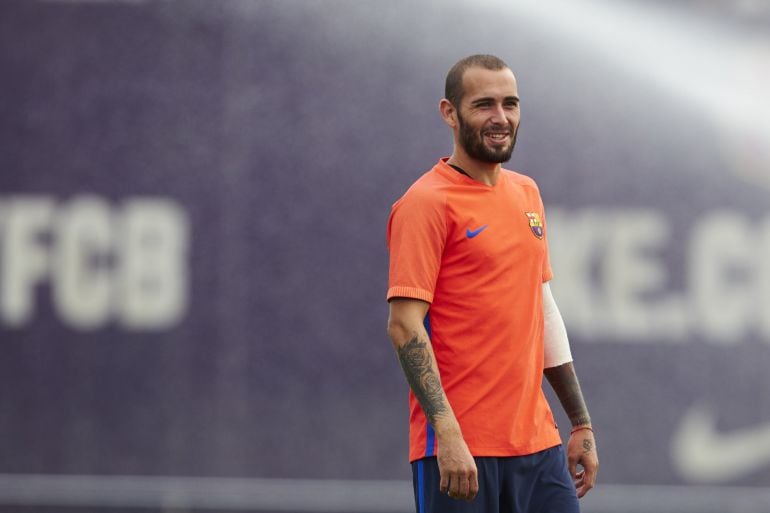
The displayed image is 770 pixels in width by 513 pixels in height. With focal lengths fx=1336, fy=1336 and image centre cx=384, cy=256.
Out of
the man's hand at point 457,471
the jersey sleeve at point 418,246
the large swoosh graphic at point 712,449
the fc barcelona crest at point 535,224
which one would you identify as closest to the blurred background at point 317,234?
the large swoosh graphic at point 712,449

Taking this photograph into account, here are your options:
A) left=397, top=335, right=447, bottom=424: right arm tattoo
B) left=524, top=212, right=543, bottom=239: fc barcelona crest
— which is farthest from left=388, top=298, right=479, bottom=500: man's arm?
left=524, top=212, right=543, bottom=239: fc barcelona crest

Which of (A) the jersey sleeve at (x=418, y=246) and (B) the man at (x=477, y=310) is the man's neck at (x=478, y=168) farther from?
(A) the jersey sleeve at (x=418, y=246)

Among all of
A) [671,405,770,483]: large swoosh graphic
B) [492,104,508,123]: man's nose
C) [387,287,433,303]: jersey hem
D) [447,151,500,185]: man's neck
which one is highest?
[492,104,508,123]: man's nose

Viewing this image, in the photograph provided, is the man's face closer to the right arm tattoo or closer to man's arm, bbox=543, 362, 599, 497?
the right arm tattoo

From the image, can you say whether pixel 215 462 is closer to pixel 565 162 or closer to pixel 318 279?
pixel 318 279

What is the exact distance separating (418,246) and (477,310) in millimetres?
205

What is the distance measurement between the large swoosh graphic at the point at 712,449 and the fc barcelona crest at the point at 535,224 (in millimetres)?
2834

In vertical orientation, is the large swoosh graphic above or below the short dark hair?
below

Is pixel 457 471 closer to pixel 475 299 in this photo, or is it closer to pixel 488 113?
pixel 475 299

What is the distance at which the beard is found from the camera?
2990mm

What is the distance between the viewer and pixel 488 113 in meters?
2.99

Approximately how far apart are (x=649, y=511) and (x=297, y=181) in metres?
2.05

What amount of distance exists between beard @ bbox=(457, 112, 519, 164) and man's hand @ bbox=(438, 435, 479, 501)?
0.64 m

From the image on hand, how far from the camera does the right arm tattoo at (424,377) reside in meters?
2.86
